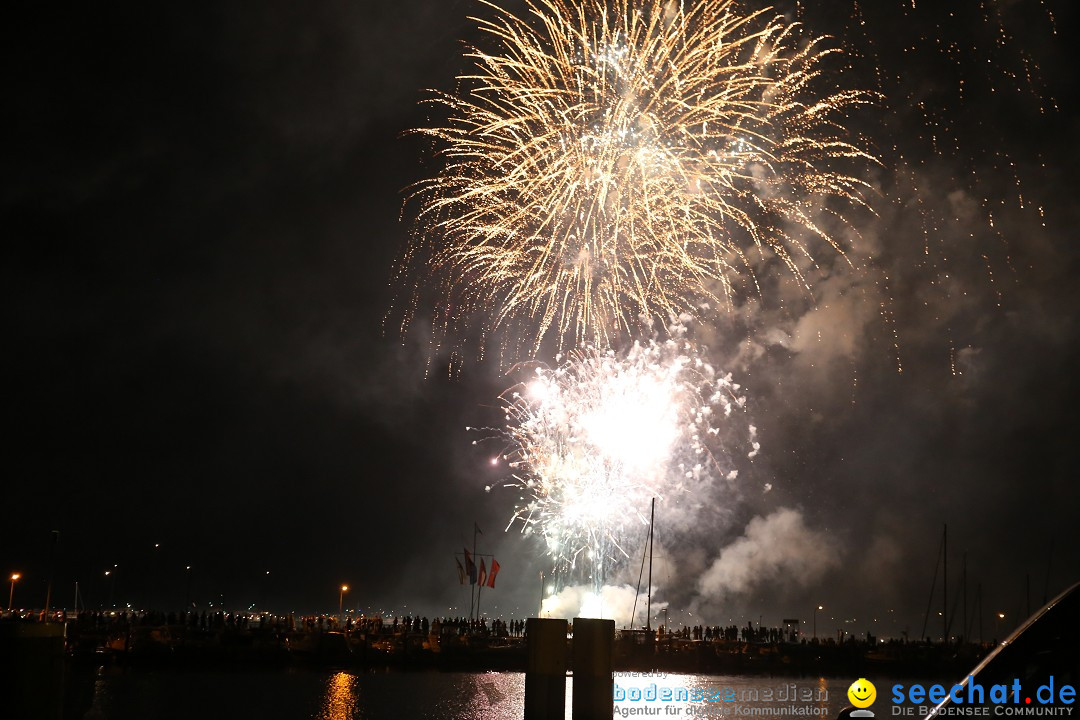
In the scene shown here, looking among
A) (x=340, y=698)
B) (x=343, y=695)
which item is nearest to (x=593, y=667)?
(x=340, y=698)

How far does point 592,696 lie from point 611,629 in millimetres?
1339

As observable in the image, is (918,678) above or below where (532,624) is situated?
below

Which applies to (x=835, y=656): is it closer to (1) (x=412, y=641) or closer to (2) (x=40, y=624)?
(1) (x=412, y=641)

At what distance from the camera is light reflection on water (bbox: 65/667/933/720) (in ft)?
102

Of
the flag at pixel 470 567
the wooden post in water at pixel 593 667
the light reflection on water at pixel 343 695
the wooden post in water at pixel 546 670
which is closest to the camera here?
the wooden post in water at pixel 546 670

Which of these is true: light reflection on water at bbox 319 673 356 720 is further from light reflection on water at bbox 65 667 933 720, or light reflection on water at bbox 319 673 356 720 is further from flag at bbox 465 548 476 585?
flag at bbox 465 548 476 585

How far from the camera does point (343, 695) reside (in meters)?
36.9

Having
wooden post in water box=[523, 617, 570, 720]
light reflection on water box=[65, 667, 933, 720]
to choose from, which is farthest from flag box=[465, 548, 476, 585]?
wooden post in water box=[523, 617, 570, 720]

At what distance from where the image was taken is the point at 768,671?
53969mm

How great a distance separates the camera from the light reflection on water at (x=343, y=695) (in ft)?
102

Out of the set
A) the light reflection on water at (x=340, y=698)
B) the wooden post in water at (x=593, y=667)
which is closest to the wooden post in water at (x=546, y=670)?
the wooden post in water at (x=593, y=667)

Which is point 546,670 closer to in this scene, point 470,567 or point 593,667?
point 593,667

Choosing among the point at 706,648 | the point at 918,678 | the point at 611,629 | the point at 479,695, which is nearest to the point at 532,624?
the point at 611,629

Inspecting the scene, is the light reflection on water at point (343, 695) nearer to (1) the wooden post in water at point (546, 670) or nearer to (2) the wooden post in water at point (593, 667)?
(2) the wooden post in water at point (593, 667)
